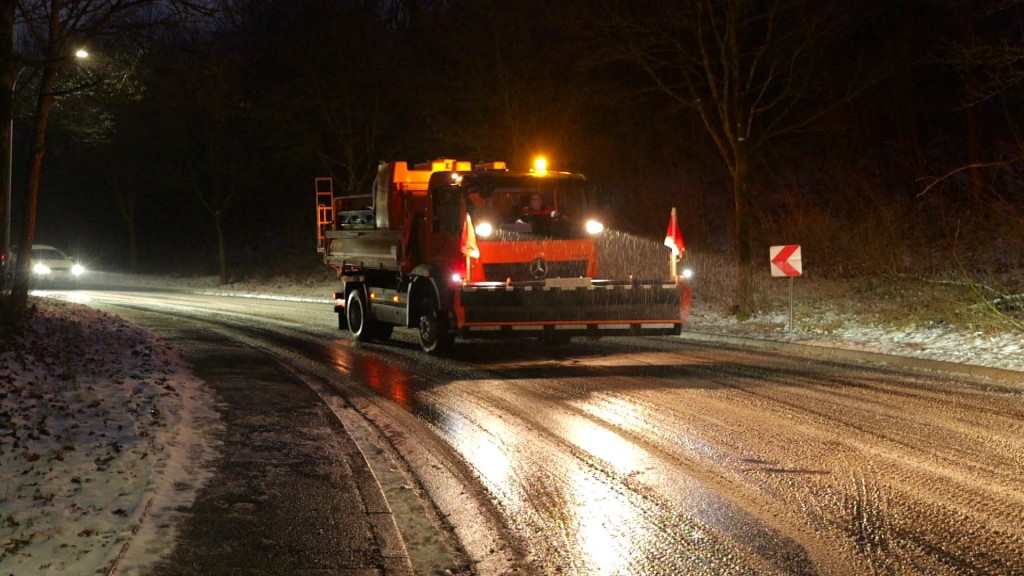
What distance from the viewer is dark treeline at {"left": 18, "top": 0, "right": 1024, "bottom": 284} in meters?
22.0

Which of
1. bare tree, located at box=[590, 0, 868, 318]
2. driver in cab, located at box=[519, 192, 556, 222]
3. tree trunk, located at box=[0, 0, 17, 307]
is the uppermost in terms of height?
bare tree, located at box=[590, 0, 868, 318]

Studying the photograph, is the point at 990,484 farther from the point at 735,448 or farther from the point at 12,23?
the point at 12,23

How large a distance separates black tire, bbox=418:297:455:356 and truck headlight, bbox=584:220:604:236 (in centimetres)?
274

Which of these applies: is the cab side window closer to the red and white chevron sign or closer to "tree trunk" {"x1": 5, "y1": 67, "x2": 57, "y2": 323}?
the red and white chevron sign

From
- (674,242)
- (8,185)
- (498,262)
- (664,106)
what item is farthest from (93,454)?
(664,106)

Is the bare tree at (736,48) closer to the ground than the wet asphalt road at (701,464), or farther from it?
farther from it

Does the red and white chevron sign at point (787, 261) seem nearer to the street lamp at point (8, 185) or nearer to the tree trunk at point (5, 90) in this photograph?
the street lamp at point (8, 185)

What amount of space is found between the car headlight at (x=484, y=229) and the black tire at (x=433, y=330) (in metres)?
1.28

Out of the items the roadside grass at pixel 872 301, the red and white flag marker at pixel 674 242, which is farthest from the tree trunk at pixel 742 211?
the red and white flag marker at pixel 674 242

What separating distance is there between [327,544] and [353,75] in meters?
32.1

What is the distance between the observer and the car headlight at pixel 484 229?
15.6 metres

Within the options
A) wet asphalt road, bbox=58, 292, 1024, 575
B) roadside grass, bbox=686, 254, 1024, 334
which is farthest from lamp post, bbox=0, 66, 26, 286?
roadside grass, bbox=686, 254, 1024, 334

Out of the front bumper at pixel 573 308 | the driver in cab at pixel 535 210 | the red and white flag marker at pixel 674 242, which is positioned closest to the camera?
the front bumper at pixel 573 308

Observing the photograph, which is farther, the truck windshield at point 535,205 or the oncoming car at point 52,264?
the oncoming car at point 52,264
